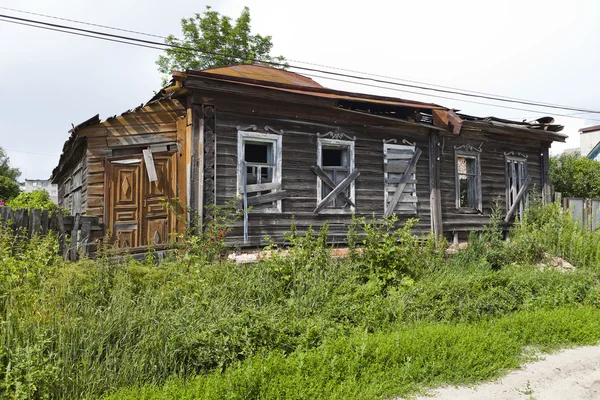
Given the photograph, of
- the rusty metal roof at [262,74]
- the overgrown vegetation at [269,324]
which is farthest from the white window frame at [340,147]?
the overgrown vegetation at [269,324]

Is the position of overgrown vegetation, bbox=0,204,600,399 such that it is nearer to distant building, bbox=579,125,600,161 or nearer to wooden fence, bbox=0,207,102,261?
wooden fence, bbox=0,207,102,261

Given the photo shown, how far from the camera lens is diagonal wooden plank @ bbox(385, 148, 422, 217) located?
1102 centimetres

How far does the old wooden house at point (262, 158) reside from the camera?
891 centimetres

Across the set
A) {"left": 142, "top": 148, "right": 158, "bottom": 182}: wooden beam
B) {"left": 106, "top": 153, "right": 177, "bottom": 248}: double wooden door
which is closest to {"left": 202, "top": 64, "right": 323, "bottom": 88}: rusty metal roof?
{"left": 142, "top": 148, "right": 158, "bottom": 182}: wooden beam

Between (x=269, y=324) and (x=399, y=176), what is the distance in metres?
7.49

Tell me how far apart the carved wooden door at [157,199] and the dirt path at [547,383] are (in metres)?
6.69

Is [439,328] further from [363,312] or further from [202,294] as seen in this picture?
[202,294]

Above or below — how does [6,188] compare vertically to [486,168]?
above

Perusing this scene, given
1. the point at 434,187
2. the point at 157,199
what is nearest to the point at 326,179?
the point at 434,187

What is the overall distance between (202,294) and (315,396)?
2.19 meters

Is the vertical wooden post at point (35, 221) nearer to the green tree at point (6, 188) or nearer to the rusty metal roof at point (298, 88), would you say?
the rusty metal roof at point (298, 88)

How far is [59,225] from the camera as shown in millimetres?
6930

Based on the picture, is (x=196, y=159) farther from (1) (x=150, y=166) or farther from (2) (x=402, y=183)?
(2) (x=402, y=183)

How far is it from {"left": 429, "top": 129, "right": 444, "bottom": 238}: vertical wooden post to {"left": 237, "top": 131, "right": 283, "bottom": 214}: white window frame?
449 cm
